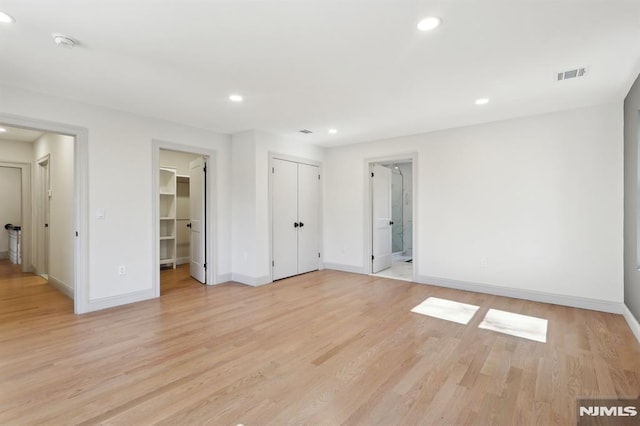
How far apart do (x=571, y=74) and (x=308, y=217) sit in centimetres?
430

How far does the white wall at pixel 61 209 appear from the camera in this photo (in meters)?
→ 4.41

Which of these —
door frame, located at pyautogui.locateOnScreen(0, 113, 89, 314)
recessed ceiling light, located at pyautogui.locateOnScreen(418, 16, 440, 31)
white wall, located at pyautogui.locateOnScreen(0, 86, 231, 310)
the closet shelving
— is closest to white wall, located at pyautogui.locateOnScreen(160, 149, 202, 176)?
the closet shelving

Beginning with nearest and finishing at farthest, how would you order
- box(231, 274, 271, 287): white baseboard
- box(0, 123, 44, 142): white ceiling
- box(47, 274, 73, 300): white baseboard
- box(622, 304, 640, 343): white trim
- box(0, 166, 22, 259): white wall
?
box(622, 304, 640, 343): white trim, box(47, 274, 73, 300): white baseboard, box(231, 274, 271, 287): white baseboard, box(0, 123, 44, 142): white ceiling, box(0, 166, 22, 259): white wall

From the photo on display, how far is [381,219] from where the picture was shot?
20.4ft

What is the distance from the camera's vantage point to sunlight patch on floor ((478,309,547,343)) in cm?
306

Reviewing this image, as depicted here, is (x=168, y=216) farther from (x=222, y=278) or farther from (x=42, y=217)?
(x=222, y=278)

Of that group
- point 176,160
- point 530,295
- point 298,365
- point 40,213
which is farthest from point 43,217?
point 530,295

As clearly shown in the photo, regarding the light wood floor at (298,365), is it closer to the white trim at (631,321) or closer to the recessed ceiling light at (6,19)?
the white trim at (631,321)

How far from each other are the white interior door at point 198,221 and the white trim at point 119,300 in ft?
3.39

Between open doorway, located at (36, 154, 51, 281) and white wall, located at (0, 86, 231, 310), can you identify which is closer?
white wall, located at (0, 86, 231, 310)

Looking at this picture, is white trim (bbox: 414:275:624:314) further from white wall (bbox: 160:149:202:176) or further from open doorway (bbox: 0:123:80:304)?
white wall (bbox: 160:149:202:176)

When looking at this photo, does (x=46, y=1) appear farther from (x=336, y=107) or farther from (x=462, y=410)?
(x=462, y=410)

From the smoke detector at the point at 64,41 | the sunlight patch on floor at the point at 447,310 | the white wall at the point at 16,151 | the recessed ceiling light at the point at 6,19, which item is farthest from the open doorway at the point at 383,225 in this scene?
the white wall at the point at 16,151
